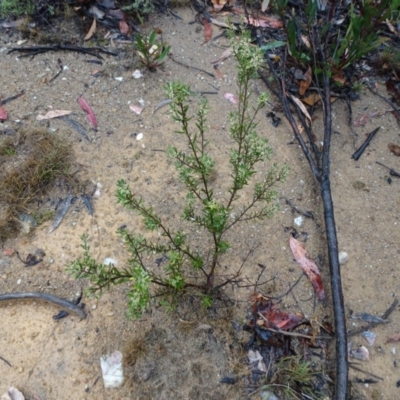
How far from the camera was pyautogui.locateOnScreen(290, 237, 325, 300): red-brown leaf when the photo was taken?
2.40 meters

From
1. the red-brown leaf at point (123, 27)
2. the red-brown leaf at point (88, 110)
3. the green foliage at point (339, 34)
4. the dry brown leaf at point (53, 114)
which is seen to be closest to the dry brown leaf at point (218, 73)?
the green foliage at point (339, 34)

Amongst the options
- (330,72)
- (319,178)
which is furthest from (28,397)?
(330,72)

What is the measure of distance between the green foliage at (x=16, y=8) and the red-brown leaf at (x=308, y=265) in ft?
8.58

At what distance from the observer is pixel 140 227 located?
257 centimetres

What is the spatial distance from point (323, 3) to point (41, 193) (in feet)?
8.86

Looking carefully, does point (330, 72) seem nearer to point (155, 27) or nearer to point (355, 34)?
point (355, 34)

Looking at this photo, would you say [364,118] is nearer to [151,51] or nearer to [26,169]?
[151,51]

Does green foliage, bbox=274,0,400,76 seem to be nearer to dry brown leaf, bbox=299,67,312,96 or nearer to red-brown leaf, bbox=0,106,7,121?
dry brown leaf, bbox=299,67,312,96

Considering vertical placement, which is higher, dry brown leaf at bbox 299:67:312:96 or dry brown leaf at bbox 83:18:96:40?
dry brown leaf at bbox 299:67:312:96

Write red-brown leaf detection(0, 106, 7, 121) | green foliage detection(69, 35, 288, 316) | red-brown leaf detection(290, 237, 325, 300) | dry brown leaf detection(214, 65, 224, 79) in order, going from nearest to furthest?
green foliage detection(69, 35, 288, 316), red-brown leaf detection(290, 237, 325, 300), red-brown leaf detection(0, 106, 7, 121), dry brown leaf detection(214, 65, 224, 79)

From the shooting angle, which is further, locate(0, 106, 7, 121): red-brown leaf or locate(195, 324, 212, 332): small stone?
locate(0, 106, 7, 121): red-brown leaf

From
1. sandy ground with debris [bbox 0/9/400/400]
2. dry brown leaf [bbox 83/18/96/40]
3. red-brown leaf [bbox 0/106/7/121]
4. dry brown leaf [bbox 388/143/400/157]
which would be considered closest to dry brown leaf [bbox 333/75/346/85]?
sandy ground with debris [bbox 0/9/400/400]

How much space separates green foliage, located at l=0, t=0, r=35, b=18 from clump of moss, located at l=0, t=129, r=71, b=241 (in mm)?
1200

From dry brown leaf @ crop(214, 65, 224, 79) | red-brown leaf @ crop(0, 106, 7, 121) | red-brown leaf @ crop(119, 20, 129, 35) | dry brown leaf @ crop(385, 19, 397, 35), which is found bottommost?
red-brown leaf @ crop(0, 106, 7, 121)
